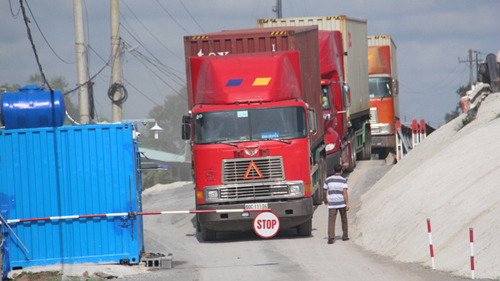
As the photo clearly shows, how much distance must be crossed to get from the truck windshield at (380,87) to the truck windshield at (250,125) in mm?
15700

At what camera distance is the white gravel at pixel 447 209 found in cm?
929

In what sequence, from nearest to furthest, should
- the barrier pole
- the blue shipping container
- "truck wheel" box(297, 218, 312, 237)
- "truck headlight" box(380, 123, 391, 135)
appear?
the blue shipping container → "truck wheel" box(297, 218, 312, 237) → the barrier pole → "truck headlight" box(380, 123, 391, 135)

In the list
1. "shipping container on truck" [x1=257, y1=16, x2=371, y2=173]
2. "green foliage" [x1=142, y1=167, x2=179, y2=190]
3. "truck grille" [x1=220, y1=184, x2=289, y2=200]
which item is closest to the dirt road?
"truck grille" [x1=220, y1=184, x2=289, y2=200]

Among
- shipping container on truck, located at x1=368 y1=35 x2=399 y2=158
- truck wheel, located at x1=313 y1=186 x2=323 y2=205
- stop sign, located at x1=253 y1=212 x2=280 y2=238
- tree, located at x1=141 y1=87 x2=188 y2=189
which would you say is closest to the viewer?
stop sign, located at x1=253 y1=212 x2=280 y2=238

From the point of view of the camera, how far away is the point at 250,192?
12734mm

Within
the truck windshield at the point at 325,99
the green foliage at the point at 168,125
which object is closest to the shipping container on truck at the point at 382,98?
the truck windshield at the point at 325,99

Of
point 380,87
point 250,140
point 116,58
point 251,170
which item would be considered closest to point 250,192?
point 251,170

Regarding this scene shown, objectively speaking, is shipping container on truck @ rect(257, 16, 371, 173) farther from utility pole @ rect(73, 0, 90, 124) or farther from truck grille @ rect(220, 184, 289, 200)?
truck grille @ rect(220, 184, 289, 200)

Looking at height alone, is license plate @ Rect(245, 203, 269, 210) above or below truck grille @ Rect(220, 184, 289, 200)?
below

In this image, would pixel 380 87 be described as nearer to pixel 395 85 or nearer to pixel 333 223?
pixel 395 85

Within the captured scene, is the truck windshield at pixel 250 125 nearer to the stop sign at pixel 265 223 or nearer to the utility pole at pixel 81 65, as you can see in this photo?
the stop sign at pixel 265 223

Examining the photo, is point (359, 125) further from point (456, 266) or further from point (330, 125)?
point (456, 266)

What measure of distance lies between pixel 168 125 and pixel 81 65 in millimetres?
84885

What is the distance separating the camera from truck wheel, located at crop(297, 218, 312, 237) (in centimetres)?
1359
